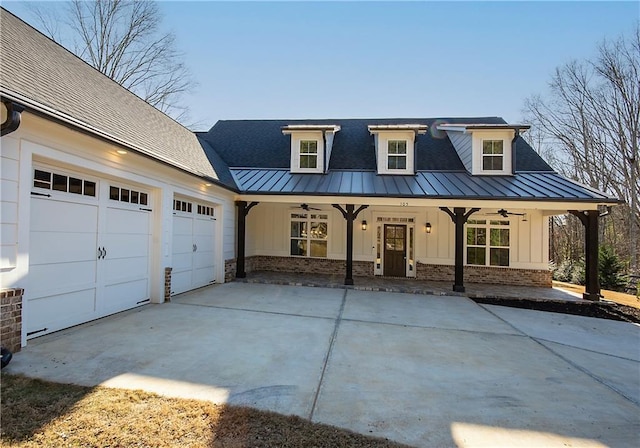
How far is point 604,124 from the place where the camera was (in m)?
17.8

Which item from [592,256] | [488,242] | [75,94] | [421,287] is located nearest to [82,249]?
[75,94]

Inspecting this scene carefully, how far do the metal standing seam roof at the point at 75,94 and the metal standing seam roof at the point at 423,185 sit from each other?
3.00 meters

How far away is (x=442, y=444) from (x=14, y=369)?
454cm

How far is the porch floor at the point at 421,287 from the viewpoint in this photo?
30.3 feet

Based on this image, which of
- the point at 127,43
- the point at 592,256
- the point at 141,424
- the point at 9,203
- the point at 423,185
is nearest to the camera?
the point at 141,424

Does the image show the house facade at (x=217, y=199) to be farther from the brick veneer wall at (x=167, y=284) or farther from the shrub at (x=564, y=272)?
the shrub at (x=564, y=272)

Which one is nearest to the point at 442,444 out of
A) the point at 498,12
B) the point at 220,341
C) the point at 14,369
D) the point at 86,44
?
the point at 220,341

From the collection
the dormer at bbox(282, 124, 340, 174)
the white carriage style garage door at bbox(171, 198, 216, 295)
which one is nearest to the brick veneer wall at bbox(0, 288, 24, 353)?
the white carriage style garage door at bbox(171, 198, 216, 295)

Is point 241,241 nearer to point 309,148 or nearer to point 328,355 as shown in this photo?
point 309,148

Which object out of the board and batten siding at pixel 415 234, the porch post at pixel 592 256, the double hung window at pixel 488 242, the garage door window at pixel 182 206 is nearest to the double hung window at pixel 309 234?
the board and batten siding at pixel 415 234

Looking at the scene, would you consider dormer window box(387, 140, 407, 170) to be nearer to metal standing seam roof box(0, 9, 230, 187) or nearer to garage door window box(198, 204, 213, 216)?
garage door window box(198, 204, 213, 216)

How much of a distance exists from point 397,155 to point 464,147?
2.77m

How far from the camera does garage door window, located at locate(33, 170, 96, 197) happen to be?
448 centimetres

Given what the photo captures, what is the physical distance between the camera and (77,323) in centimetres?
515
